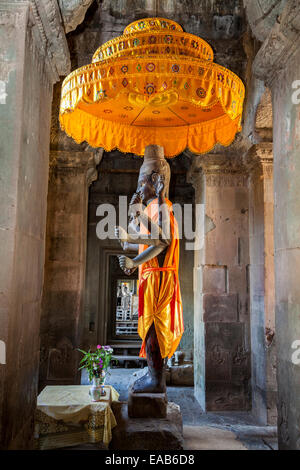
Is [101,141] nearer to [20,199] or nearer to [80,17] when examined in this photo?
[80,17]

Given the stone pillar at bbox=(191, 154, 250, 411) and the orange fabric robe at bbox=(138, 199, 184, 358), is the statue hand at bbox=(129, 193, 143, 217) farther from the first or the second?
the stone pillar at bbox=(191, 154, 250, 411)

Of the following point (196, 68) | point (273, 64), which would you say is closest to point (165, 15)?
point (196, 68)

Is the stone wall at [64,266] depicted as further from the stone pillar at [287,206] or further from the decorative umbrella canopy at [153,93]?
the stone pillar at [287,206]

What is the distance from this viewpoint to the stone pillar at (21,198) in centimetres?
264

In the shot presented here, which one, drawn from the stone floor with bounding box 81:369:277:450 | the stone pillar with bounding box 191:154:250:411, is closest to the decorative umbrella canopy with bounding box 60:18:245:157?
the stone pillar with bounding box 191:154:250:411

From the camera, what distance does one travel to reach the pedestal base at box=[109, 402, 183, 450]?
4.09 meters

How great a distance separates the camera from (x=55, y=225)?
7.11 m

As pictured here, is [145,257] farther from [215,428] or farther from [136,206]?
[215,428]

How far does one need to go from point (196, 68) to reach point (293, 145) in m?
1.39

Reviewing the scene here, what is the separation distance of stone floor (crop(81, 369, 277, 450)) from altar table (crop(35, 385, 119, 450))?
1.03 meters

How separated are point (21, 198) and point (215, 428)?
14.8ft

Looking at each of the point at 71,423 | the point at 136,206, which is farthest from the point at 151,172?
the point at 71,423

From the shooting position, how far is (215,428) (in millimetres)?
5512

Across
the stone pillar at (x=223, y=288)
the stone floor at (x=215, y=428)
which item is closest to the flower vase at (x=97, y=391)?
the stone floor at (x=215, y=428)
